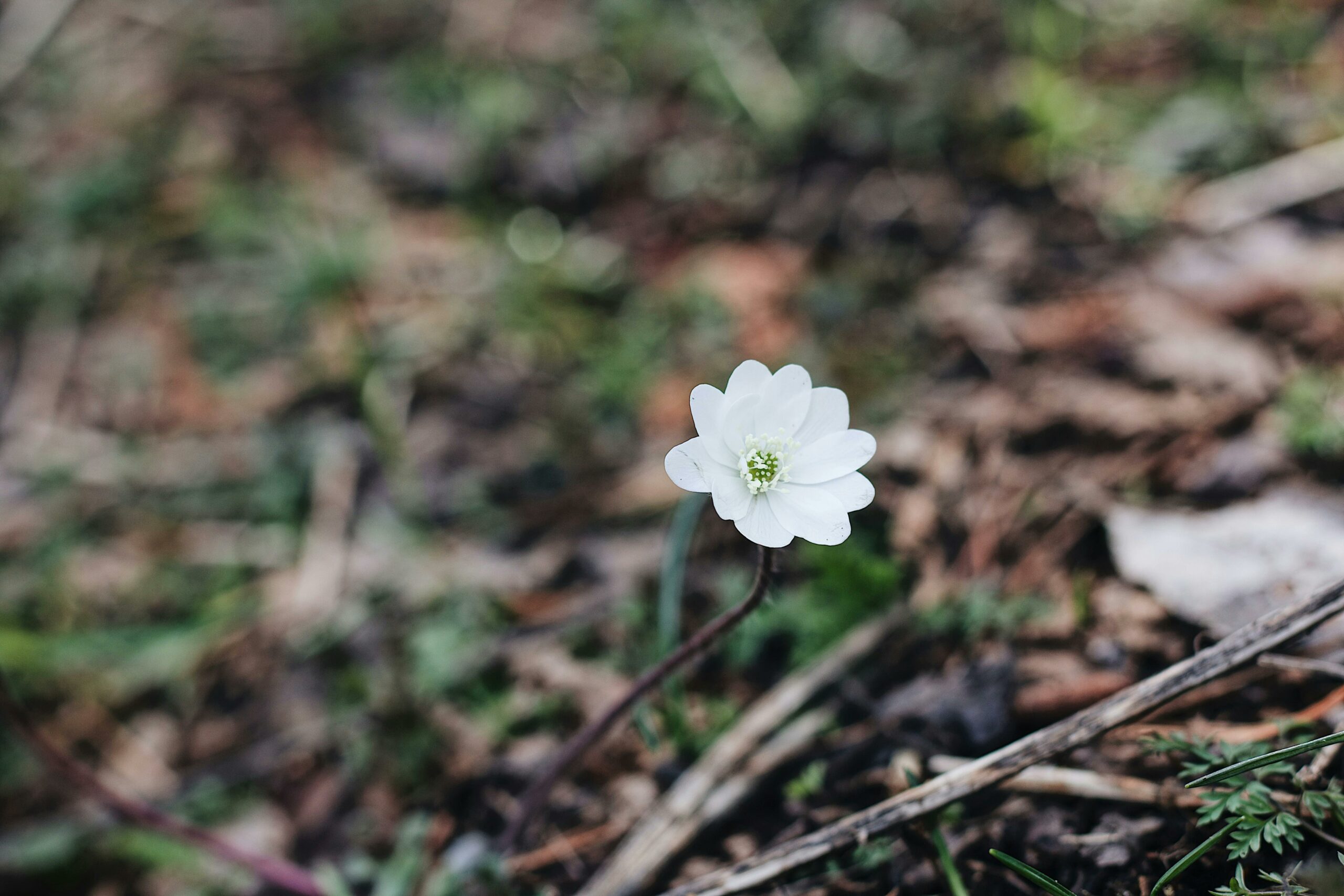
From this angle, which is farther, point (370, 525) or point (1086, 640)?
point (370, 525)

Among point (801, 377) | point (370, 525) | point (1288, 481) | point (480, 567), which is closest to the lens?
point (801, 377)

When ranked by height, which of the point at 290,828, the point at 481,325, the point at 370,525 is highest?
the point at 481,325

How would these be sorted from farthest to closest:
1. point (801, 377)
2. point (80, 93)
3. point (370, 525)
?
point (80, 93) < point (370, 525) < point (801, 377)

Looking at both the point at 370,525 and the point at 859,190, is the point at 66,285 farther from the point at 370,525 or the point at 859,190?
the point at 859,190

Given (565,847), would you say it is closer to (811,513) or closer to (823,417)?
(811,513)

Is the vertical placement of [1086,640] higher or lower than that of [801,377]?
lower

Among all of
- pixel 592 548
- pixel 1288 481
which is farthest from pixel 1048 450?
pixel 592 548
